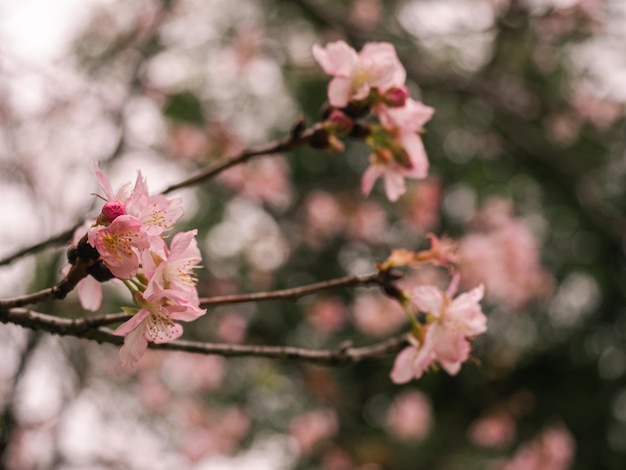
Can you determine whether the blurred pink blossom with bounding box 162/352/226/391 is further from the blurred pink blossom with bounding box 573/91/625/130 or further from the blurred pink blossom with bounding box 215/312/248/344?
the blurred pink blossom with bounding box 573/91/625/130

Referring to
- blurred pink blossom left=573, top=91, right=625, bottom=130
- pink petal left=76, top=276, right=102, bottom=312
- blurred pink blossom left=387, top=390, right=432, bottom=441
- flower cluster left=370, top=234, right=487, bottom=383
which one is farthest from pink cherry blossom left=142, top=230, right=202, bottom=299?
blurred pink blossom left=573, top=91, right=625, bottom=130

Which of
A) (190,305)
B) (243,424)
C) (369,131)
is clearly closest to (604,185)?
(243,424)

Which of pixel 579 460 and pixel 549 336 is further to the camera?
pixel 549 336

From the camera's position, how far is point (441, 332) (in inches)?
36.5

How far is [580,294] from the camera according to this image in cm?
637

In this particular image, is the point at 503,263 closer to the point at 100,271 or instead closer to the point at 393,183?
the point at 393,183

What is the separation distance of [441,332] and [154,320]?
426 mm

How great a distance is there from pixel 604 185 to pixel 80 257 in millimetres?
6091

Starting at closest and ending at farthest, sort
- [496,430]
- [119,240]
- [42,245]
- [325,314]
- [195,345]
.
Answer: [119,240] < [195,345] < [42,245] < [496,430] < [325,314]

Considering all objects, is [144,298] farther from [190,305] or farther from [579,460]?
[579,460]

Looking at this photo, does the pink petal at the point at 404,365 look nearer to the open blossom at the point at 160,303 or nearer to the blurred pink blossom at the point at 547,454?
the open blossom at the point at 160,303

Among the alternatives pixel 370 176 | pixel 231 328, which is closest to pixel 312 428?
pixel 231 328

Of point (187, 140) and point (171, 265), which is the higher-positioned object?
point (171, 265)

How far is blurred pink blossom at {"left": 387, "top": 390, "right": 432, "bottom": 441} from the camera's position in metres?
4.70
